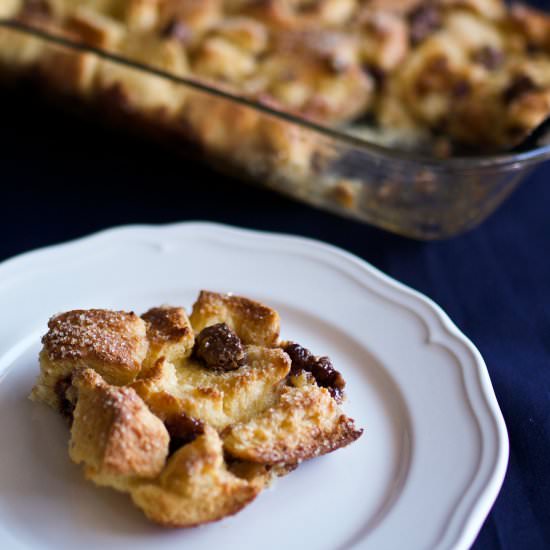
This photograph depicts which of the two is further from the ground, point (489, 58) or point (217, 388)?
point (489, 58)

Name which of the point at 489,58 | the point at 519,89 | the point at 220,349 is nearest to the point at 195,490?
the point at 220,349

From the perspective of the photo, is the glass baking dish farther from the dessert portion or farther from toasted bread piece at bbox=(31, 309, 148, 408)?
toasted bread piece at bbox=(31, 309, 148, 408)

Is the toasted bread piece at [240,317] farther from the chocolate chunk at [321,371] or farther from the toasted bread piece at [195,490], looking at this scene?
the toasted bread piece at [195,490]

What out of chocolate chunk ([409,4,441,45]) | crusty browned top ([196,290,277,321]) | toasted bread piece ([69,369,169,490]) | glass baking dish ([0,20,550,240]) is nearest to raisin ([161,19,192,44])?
glass baking dish ([0,20,550,240])

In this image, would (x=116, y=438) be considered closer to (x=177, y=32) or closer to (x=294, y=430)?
(x=294, y=430)

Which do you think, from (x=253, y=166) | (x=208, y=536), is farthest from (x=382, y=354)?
(x=253, y=166)

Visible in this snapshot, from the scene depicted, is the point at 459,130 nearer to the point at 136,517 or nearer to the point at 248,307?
the point at 248,307
